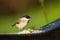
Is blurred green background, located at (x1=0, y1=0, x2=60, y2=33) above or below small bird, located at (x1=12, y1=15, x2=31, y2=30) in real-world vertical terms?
above

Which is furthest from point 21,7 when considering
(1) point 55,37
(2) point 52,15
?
(1) point 55,37

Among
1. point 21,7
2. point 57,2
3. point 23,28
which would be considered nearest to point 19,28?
point 23,28

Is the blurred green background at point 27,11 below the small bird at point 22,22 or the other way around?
the other way around

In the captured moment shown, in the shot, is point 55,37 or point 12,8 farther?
point 12,8

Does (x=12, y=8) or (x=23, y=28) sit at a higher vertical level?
(x=12, y=8)

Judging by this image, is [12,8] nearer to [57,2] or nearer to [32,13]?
[32,13]

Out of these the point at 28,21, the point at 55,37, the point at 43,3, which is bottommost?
the point at 55,37
